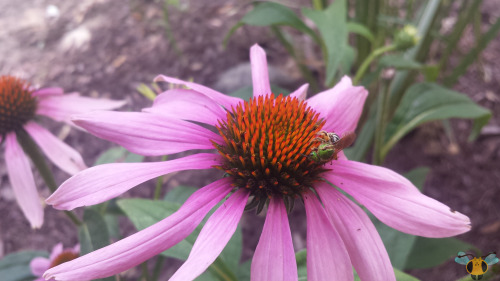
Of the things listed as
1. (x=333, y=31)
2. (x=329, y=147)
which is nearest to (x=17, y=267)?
(x=329, y=147)

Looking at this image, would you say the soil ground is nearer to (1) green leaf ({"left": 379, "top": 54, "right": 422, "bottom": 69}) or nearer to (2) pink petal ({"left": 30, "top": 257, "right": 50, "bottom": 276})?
(2) pink petal ({"left": 30, "top": 257, "right": 50, "bottom": 276})

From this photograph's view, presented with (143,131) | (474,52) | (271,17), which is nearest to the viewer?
(143,131)

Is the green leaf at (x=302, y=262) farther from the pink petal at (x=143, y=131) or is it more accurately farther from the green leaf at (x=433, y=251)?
the green leaf at (x=433, y=251)

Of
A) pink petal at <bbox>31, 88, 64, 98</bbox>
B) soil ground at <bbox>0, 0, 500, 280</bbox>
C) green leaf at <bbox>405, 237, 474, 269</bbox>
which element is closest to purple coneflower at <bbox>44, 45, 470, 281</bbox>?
pink petal at <bbox>31, 88, 64, 98</bbox>

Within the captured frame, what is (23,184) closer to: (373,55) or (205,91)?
(205,91)

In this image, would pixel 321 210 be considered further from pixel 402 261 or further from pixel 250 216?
pixel 250 216

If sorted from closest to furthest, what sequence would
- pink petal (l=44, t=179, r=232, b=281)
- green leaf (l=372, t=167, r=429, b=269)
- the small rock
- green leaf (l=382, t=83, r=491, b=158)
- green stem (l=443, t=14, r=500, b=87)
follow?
pink petal (l=44, t=179, r=232, b=281) → green leaf (l=372, t=167, r=429, b=269) → green leaf (l=382, t=83, r=491, b=158) → green stem (l=443, t=14, r=500, b=87) → the small rock

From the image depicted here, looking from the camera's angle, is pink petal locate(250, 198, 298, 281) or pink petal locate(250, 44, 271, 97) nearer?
pink petal locate(250, 198, 298, 281)

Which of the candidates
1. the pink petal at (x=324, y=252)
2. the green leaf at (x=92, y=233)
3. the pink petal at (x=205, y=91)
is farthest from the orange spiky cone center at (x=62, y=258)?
the pink petal at (x=324, y=252)
